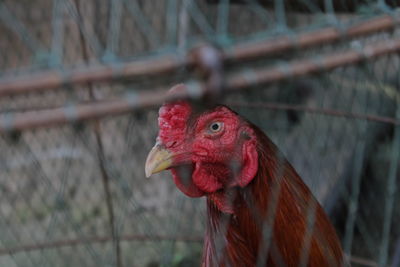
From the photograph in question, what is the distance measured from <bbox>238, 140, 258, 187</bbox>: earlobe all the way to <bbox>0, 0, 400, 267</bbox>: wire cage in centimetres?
13

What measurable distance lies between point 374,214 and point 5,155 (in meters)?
2.01

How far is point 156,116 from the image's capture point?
260 cm

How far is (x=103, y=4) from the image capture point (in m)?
2.94

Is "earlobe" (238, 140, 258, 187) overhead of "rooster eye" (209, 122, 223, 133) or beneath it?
beneath

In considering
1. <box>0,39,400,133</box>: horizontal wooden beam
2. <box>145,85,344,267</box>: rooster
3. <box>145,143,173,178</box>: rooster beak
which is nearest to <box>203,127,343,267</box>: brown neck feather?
<box>145,85,344,267</box>: rooster

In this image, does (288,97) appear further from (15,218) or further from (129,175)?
(15,218)

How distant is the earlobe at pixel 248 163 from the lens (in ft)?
3.61

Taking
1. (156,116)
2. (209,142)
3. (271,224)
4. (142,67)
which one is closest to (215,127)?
(209,142)

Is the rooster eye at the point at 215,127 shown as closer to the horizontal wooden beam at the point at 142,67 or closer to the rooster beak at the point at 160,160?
the rooster beak at the point at 160,160

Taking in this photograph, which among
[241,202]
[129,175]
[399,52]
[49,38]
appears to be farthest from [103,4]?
[399,52]

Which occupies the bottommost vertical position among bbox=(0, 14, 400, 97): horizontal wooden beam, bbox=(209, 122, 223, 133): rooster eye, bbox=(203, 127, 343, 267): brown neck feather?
bbox=(203, 127, 343, 267): brown neck feather

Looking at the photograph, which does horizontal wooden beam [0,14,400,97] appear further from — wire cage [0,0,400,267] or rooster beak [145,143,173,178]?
rooster beak [145,143,173,178]

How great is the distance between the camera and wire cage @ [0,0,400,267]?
0.58 meters

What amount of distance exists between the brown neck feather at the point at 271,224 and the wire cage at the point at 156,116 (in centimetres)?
19
